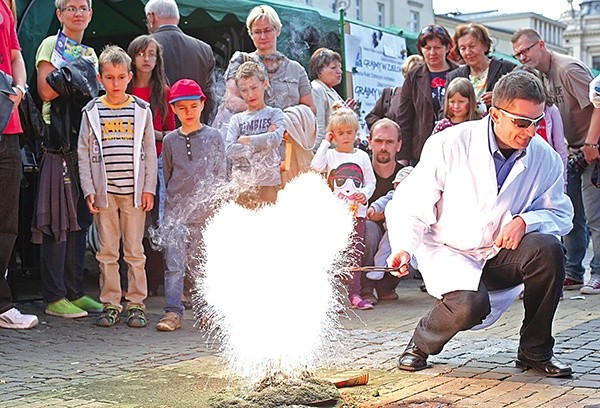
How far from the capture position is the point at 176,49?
8328 mm

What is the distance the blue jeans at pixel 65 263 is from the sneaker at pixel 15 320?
45cm

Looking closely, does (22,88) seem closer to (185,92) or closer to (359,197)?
(185,92)

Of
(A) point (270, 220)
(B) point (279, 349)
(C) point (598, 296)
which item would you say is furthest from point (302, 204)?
(C) point (598, 296)

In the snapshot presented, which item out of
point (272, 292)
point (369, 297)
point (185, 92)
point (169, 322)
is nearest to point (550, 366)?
point (272, 292)

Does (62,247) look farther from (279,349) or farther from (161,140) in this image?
(279,349)

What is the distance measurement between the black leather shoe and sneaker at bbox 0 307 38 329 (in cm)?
301

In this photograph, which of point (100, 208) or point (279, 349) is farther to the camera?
point (100, 208)

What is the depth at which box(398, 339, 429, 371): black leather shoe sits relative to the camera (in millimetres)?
5117

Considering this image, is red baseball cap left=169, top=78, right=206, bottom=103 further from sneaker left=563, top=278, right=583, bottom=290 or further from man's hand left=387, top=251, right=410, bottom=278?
sneaker left=563, top=278, right=583, bottom=290

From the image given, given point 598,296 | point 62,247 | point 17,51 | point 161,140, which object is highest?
point 17,51

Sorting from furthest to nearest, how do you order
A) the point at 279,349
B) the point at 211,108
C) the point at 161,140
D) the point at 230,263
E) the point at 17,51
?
1. the point at 211,108
2. the point at 161,140
3. the point at 17,51
4. the point at 230,263
5. the point at 279,349

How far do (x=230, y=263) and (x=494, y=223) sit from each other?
146 centimetres

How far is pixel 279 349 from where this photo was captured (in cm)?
458

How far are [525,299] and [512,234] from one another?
414 mm
